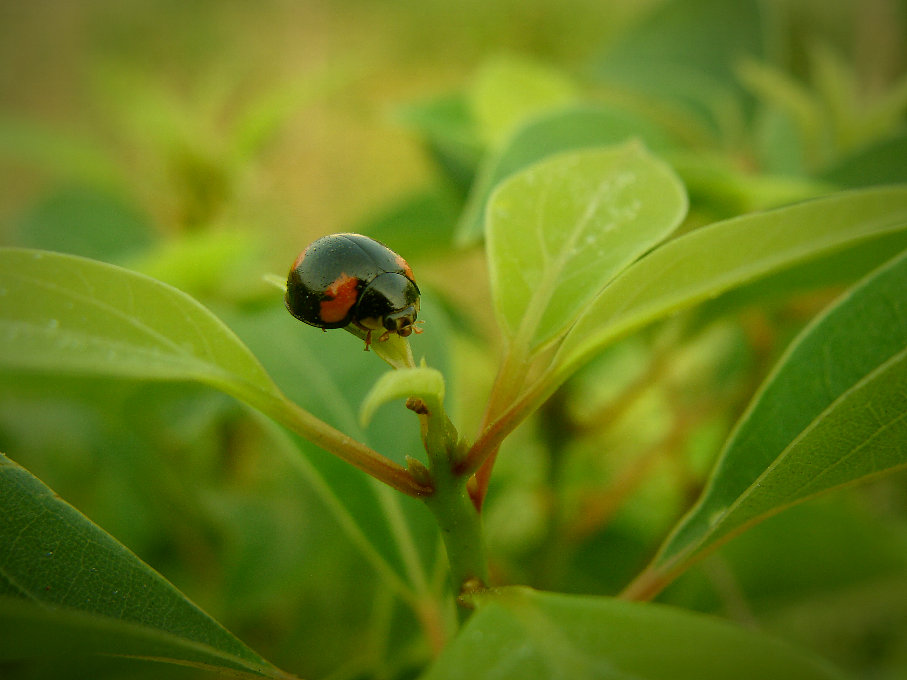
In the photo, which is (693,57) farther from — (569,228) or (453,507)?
(453,507)

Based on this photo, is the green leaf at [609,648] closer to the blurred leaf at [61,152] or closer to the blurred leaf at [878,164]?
the blurred leaf at [878,164]

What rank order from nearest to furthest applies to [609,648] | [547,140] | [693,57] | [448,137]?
[609,648] < [547,140] < [448,137] < [693,57]

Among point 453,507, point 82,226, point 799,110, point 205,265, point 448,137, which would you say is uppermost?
point 799,110

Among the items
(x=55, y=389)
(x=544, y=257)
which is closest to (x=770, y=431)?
(x=544, y=257)

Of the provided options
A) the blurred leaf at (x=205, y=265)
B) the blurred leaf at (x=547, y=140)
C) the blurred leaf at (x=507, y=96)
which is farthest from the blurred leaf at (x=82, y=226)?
the blurred leaf at (x=547, y=140)

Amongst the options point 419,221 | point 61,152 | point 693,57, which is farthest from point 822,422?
point 61,152

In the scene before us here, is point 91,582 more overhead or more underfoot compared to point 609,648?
more underfoot
